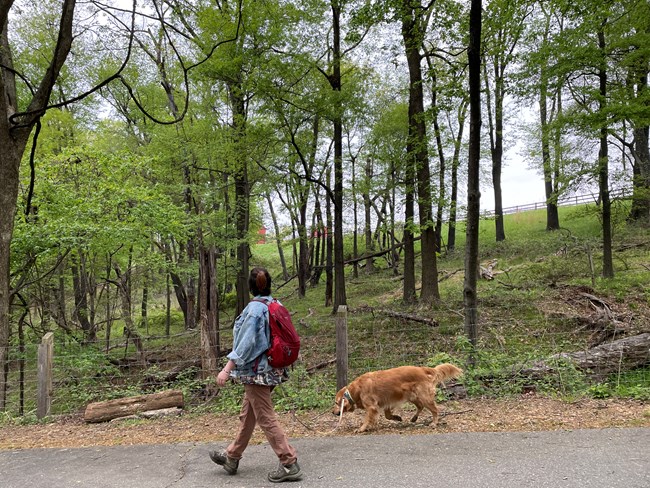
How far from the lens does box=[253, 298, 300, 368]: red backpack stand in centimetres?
350

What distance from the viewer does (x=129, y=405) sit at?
6301mm

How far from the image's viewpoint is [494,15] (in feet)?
24.8

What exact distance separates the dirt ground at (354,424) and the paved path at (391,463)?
0.83ft

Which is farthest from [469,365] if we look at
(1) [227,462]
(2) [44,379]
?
(2) [44,379]

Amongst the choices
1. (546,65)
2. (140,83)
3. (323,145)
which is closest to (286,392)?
(546,65)

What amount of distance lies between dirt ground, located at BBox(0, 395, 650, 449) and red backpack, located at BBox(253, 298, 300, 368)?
1.64 m

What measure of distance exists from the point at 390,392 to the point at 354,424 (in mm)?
701

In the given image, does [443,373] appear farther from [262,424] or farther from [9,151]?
[9,151]

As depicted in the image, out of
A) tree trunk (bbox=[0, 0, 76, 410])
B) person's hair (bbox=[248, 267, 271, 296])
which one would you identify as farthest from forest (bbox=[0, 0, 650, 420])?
person's hair (bbox=[248, 267, 271, 296])

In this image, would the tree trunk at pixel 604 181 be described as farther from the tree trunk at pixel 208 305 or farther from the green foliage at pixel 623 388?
the tree trunk at pixel 208 305

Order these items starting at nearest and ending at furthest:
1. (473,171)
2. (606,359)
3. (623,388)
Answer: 1. (623,388)
2. (606,359)
3. (473,171)

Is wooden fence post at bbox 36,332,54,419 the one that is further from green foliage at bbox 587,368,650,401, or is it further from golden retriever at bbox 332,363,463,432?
green foliage at bbox 587,368,650,401

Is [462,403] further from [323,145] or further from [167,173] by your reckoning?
[323,145]

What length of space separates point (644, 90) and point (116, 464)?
1364cm
